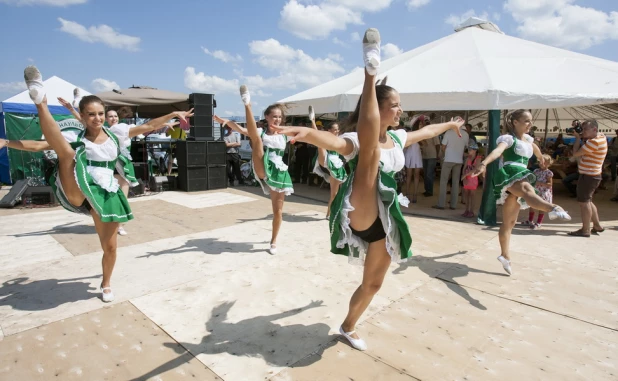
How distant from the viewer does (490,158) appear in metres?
3.68

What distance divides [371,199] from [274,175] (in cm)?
257

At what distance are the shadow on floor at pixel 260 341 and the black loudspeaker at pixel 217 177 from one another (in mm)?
7539

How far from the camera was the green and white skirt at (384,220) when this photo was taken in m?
2.27

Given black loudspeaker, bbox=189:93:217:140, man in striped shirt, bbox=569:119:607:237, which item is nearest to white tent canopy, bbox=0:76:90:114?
black loudspeaker, bbox=189:93:217:140

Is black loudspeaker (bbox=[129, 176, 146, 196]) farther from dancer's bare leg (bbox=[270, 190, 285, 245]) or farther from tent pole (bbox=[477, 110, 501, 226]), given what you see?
tent pole (bbox=[477, 110, 501, 226])

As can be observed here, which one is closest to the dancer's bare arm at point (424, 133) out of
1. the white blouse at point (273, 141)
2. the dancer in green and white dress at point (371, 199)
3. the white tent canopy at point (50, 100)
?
the dancer in green and white dress at point (371, 199)

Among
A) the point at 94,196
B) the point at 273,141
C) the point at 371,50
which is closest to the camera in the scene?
the point at 371,50

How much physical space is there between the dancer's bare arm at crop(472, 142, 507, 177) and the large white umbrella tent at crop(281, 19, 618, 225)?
277 centimetres

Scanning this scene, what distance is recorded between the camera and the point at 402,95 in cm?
738

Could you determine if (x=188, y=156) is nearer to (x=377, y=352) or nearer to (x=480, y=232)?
(x=480, y=232)

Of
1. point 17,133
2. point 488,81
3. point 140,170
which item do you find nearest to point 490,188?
point 488,81

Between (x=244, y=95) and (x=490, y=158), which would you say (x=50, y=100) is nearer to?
(x=244, y=95)

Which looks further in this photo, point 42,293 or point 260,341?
point 42,293

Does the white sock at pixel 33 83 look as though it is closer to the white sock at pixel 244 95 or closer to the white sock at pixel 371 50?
the white sock at pixel 244 95
